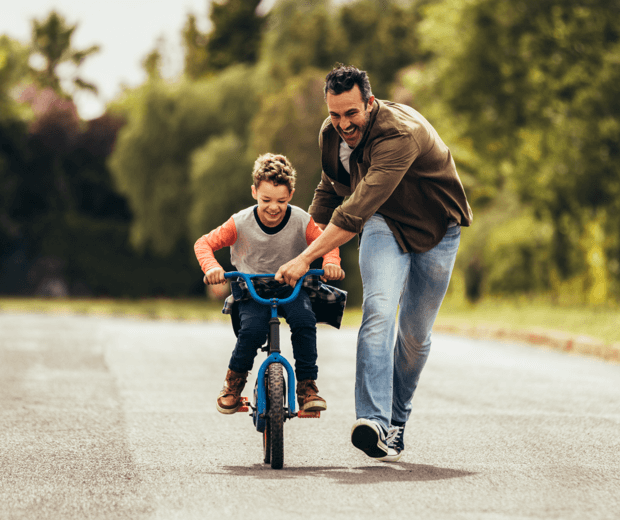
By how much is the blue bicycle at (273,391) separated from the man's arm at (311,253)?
9cm

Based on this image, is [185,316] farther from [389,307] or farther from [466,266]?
[389,307]

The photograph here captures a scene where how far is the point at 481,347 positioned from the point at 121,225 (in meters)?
28.2

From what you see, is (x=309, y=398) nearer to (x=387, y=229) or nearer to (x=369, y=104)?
(x=387, y=229)

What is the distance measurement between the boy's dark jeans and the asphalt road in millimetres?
543

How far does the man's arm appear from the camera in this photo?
4742 millimetres

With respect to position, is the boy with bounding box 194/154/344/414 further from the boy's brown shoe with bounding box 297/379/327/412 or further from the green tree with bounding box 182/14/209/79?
the green tree with bounding box 182/14/209/79

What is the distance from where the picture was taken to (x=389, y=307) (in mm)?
4941

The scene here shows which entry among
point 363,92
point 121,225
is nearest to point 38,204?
point 121,225

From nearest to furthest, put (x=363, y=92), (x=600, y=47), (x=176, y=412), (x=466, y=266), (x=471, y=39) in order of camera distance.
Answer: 1. (x=363, y=92)
2. (x=176, y=412)
3. (x=600, y=47)
4. (x=471, y=39)
5. (x=466, y=266)

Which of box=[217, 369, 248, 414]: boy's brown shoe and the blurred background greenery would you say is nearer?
box=[217, 369, 248, 414]: boy's brown shoe

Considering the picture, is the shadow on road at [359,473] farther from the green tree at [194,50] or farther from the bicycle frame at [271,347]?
the green tree at [194,50]

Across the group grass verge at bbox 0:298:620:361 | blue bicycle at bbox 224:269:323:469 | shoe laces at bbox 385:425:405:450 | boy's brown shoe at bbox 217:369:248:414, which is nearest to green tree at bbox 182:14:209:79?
grass verge at bbox 0:298:620:361

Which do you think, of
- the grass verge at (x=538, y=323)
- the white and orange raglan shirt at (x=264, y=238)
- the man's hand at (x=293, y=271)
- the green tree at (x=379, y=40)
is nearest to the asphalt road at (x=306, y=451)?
the man's hand at (x=293, y=271)

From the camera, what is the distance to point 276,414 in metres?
4.76
